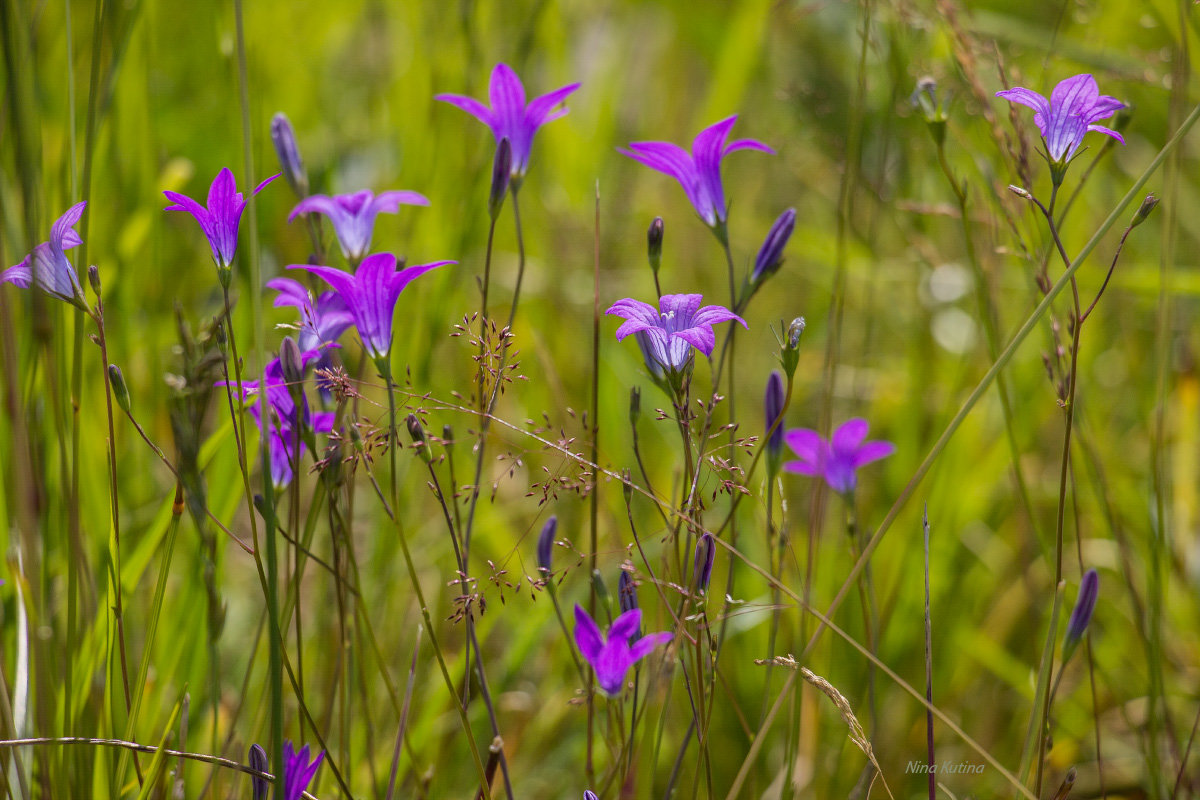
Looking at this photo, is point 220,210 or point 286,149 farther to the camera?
point 286,149

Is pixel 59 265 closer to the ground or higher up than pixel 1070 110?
closer to the ground

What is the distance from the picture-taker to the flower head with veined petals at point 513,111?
0.85 metres

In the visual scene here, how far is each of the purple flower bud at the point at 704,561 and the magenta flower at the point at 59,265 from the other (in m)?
0.52

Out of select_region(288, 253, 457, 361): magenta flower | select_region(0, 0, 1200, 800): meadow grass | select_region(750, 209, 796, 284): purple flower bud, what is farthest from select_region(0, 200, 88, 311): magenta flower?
select_region(750, 209, 796, 284): purple flower bud

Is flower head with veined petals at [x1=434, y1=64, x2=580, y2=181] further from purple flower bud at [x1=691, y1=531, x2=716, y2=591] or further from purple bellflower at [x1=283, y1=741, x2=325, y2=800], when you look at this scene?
purple bellflower at [x1=283, y1=741, x2=325, y2=800]

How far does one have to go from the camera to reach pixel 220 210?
716mm

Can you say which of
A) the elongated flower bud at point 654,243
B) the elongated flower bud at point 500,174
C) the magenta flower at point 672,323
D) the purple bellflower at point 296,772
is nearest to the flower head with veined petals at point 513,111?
the elongated flower bud at point 500,174

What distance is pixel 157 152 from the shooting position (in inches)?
63.2

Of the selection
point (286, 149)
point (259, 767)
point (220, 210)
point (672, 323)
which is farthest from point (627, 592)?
point (286, 149)

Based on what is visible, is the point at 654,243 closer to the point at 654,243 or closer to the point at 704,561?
the point at 654,243

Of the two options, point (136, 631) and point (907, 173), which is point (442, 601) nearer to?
point (136, 631)

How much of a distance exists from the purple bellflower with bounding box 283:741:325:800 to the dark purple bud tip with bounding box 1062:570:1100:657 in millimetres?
656

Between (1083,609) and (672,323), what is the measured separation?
0.45m

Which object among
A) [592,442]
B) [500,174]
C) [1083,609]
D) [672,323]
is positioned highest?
[500,174]
